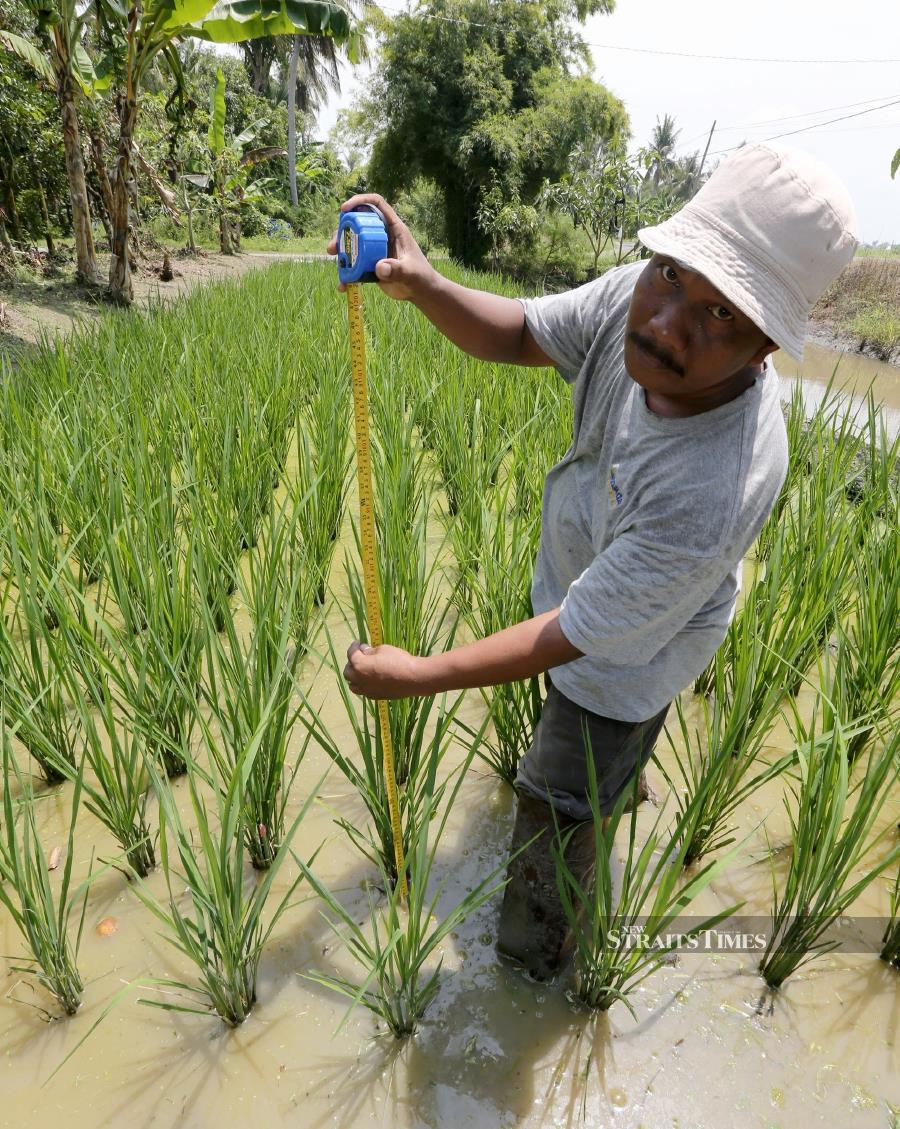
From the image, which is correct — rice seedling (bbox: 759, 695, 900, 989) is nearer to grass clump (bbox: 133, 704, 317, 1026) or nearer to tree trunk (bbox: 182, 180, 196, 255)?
grass clump (bbox: 133, 704, 317, 1026)

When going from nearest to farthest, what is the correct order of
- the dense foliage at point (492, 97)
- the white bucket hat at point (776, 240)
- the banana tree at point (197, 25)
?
the white bucket hat at point (776, 240)
the banana tree at point (197, 25)
the dense foliage at point (492, 97)

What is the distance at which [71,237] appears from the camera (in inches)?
369

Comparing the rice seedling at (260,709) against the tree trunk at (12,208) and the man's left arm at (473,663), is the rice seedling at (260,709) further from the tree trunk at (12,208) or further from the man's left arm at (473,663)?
the tree trunk at (12,208)

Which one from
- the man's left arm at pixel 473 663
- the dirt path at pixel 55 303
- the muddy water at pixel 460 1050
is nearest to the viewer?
the man's left arm at pixel 473 663

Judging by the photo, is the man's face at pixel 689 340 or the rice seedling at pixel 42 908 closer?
the man's face at pixel 689 340

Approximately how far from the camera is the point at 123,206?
5516 mm

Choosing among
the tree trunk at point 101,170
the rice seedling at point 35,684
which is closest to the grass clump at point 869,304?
the tree trunk at point 101,170

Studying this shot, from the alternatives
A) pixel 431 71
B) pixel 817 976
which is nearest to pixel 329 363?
pixel 817 976

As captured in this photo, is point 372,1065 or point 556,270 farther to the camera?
point 556,270

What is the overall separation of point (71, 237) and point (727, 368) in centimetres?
1118

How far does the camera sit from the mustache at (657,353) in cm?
68

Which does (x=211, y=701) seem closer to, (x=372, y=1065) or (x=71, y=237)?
(x=372, y=1065)

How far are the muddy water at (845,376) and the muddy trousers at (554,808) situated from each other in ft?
17.9

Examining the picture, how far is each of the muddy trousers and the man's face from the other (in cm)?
45
